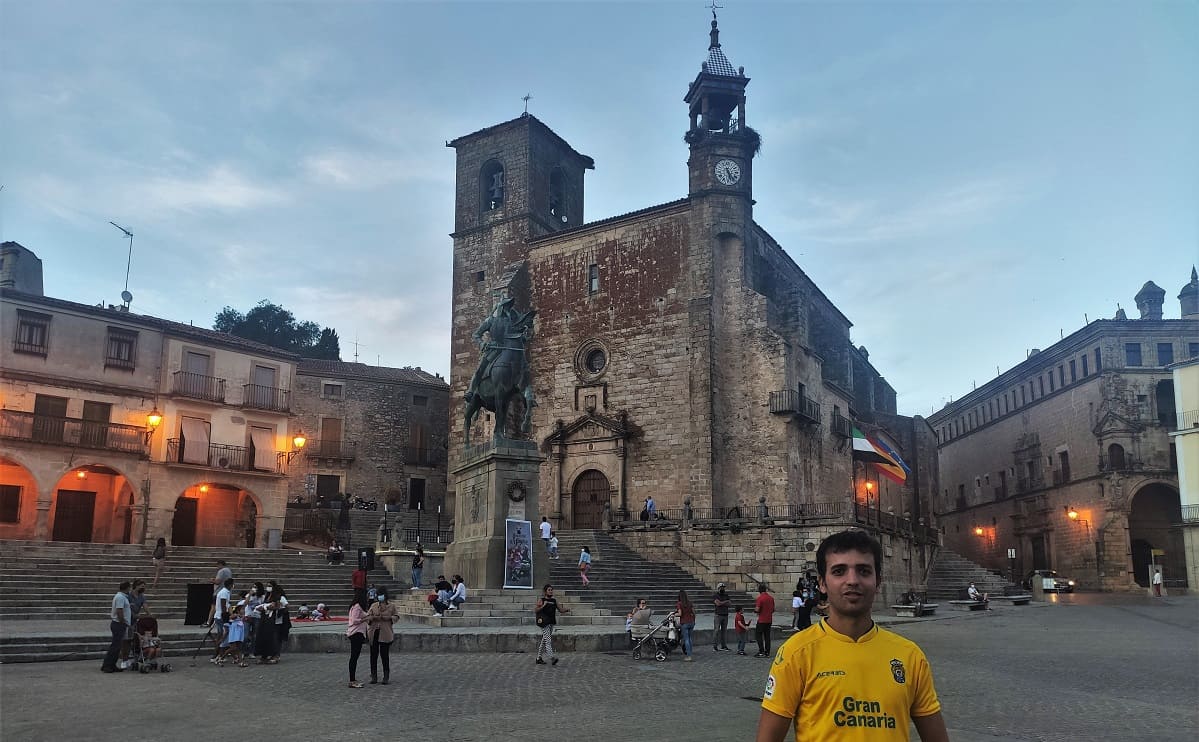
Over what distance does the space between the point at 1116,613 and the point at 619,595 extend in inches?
609

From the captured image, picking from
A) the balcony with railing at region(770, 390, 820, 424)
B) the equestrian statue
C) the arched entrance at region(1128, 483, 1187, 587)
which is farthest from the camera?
the arched entrance at region(1128, 483, 1187, 587)

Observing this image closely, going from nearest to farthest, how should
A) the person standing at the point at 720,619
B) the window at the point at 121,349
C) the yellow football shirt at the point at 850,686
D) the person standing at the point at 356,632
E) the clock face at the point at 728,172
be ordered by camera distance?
the yellow football shirt at the point at 850,686 → the person standing at the point at 356,632 → the person standing at the point at 720,619 → the window at the point at 121,349 → the clock face at the point at 728,172

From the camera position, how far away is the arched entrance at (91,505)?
31094 millimetres

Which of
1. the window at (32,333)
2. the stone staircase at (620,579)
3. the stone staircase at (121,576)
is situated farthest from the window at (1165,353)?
the window at (32,333)

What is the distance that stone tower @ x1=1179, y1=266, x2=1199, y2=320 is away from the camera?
51.7m

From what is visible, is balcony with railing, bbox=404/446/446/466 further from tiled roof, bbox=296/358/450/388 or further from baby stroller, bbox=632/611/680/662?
baby stroller, bbox=632/611/680/662

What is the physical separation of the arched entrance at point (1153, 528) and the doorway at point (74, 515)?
44.4 m

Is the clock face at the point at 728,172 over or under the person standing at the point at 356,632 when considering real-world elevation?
over

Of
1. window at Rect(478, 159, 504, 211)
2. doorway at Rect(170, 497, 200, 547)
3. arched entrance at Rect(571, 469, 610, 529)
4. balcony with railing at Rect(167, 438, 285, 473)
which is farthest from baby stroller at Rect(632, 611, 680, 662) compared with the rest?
window at Rect(478, 159, 504, 211)

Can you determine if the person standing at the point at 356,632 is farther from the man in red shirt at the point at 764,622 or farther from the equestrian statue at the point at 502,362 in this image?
the equestrian statue at the point at 502,362

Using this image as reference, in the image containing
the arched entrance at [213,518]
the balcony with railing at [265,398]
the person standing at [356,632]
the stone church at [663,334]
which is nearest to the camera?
the person standing at [356,632]

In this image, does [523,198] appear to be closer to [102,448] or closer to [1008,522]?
[102,448]

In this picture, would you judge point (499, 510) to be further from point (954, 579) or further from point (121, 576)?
point (954, 579)

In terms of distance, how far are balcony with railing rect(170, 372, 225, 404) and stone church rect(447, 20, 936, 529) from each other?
911 centimetres
